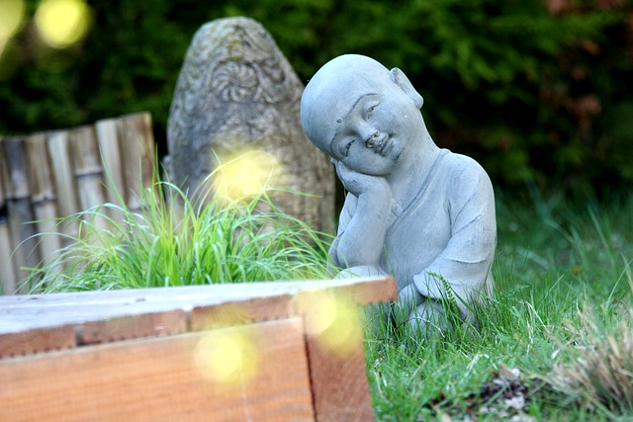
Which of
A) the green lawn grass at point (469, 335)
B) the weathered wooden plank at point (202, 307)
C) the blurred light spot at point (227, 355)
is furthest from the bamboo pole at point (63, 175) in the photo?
the blurred light spot at point (227, 355)

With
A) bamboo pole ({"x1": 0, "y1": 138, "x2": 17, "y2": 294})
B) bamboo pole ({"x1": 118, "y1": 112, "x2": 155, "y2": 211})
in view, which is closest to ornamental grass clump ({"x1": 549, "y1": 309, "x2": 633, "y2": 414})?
bamboo pole ({"x1": 118, "y1": 112, "x2": 155, "y2": 211})

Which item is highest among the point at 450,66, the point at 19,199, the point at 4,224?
the point at 450,66

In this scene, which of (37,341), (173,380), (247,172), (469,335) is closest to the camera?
(37,341)

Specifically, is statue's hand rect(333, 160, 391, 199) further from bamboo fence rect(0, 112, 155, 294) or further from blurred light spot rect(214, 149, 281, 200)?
bamboo fence rect(0, 112, 155, 294)

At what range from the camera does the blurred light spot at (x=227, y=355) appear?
226 cm

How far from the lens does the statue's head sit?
3.38 meters

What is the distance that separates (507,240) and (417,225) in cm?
314

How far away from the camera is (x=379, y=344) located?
10.9 ft

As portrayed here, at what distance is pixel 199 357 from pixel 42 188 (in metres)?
3.77

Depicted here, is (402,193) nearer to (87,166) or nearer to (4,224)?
(87,166)

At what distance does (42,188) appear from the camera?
5.73 meters

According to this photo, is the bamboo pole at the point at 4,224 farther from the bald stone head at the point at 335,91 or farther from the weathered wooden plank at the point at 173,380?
the weathered wooden plank at the point at 173,380

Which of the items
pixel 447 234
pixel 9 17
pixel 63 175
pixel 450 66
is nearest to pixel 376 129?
pixel 447 234

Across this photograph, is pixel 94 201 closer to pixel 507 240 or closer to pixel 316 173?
pixel 316 173
